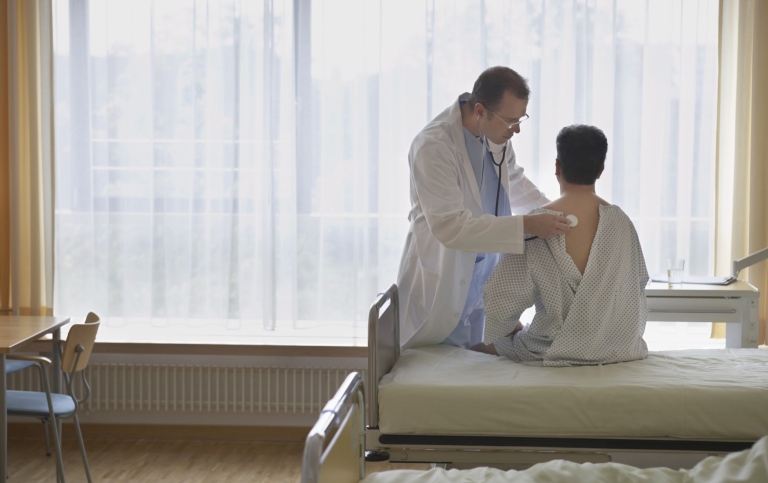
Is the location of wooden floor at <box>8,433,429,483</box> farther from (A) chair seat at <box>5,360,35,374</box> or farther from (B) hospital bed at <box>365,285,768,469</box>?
(B) hospital bed at <box>365,285,768,469</box>

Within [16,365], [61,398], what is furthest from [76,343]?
[16,365]

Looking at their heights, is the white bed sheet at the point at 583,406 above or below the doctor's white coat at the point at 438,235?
below

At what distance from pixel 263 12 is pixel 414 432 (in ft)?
7.53

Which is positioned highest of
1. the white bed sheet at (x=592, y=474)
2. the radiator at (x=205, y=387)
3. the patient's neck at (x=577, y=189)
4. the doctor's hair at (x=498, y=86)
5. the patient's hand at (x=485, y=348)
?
the doctor's hair at (x=498, y=86)

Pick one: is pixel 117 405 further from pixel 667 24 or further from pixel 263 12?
pixel 667 24

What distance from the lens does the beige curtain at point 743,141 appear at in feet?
12.1

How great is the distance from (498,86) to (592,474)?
1.20 metres

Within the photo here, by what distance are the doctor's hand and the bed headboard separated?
46cm

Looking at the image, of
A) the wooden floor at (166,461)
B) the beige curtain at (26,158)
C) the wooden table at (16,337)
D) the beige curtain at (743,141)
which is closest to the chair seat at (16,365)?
the wooden table at (16,337)

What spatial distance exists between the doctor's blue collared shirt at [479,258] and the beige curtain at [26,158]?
6.89ft

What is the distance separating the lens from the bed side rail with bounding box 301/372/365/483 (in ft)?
5.06

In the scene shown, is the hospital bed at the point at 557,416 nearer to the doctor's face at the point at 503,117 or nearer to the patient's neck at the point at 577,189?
the patient's neck at the point at 577,189

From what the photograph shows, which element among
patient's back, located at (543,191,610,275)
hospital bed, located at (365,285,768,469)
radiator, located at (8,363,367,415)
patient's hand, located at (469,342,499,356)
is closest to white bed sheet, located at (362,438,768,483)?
hospital bed, located at (365,285,768,469)

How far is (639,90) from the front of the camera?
3.79 metres
